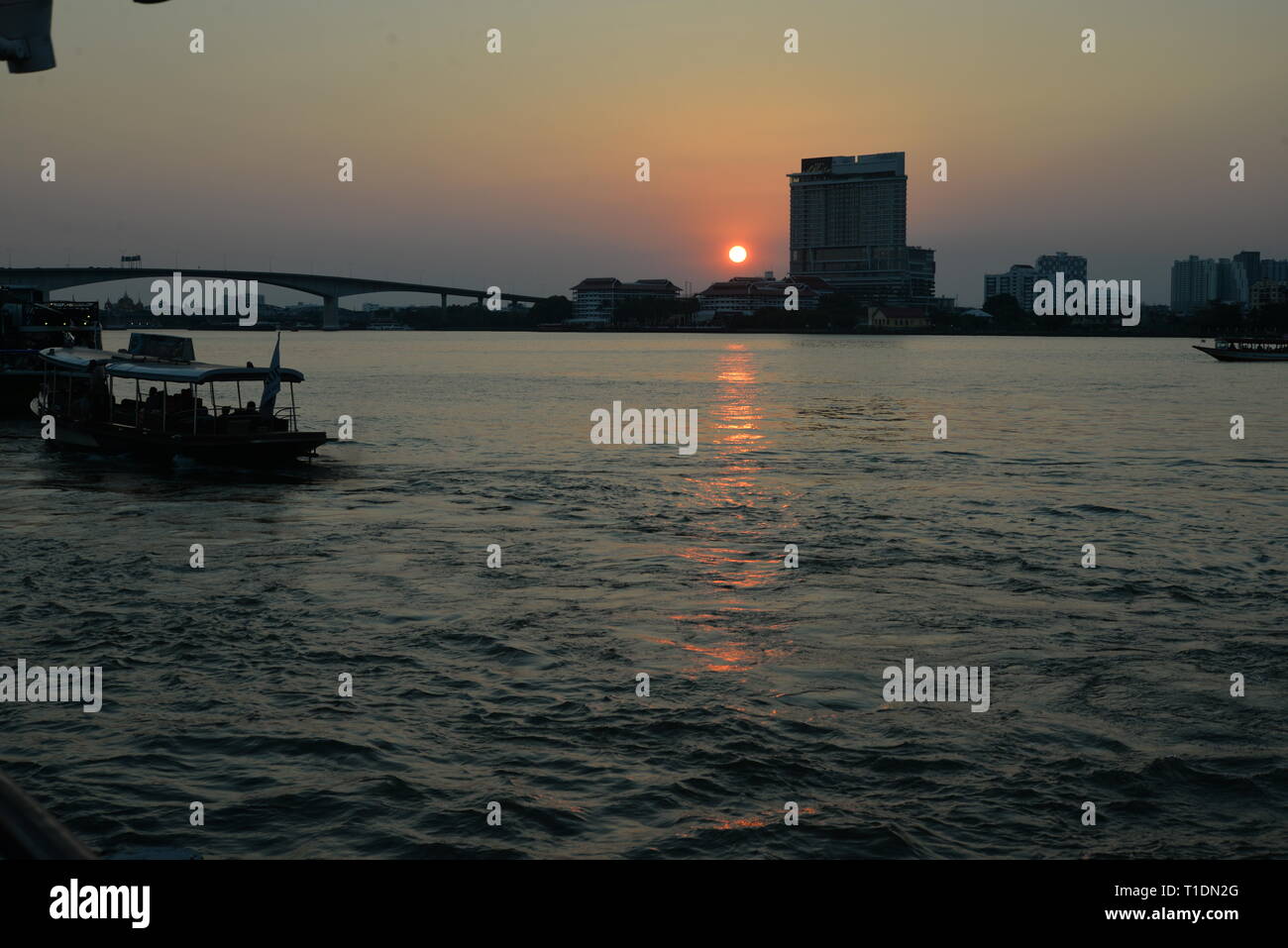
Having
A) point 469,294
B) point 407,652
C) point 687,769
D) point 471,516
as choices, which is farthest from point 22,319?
point 469,294

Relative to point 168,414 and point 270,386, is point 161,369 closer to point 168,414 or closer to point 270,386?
point 168,414

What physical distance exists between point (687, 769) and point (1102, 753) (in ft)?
12.0

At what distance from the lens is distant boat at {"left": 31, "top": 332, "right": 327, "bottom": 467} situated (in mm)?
30547

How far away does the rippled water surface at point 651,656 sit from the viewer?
9.42 m

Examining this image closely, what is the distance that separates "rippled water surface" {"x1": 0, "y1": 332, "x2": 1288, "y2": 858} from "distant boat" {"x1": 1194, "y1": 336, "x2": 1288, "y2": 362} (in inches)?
3227

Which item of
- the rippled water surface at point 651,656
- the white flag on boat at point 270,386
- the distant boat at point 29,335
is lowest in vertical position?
the rippled water surface at point 651,656

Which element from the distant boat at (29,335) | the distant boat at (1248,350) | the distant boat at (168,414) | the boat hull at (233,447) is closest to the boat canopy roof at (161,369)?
the distant boat at (168,414)

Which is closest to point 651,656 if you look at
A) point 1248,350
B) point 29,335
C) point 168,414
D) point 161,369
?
point 168,414

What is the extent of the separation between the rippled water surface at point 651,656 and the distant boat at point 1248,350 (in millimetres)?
81958

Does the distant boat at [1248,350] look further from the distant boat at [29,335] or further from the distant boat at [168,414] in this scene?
the distant boat at [168,414]

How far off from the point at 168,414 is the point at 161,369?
Result: 50.9 inches
